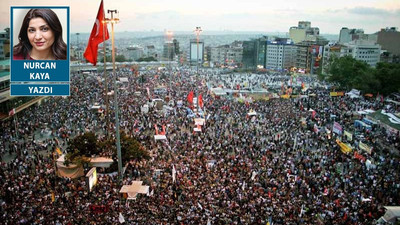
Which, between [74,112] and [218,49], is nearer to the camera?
[74,112]

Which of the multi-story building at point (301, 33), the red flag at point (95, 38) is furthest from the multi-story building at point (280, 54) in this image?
the red flag at point (95, 38)

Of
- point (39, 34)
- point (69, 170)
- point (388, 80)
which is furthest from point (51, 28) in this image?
point (388, 80)

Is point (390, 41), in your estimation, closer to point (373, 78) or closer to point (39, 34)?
point (373, 78)

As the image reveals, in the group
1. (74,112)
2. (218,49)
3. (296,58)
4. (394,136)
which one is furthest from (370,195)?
Result: (218,49)

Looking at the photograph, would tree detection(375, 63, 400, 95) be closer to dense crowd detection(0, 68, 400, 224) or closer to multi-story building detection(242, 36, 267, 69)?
dense crowd detection(0, 68, 400, 224)

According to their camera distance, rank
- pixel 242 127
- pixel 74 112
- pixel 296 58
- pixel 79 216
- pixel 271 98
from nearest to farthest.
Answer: pixel 79 216, pixel 242 127, pixel 74 112, pixel 271 98, pixel 296 58

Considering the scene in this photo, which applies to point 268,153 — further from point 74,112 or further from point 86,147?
point 74,112

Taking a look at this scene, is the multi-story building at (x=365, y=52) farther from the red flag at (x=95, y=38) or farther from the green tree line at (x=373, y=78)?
the red flag at (x=95, y=38)
